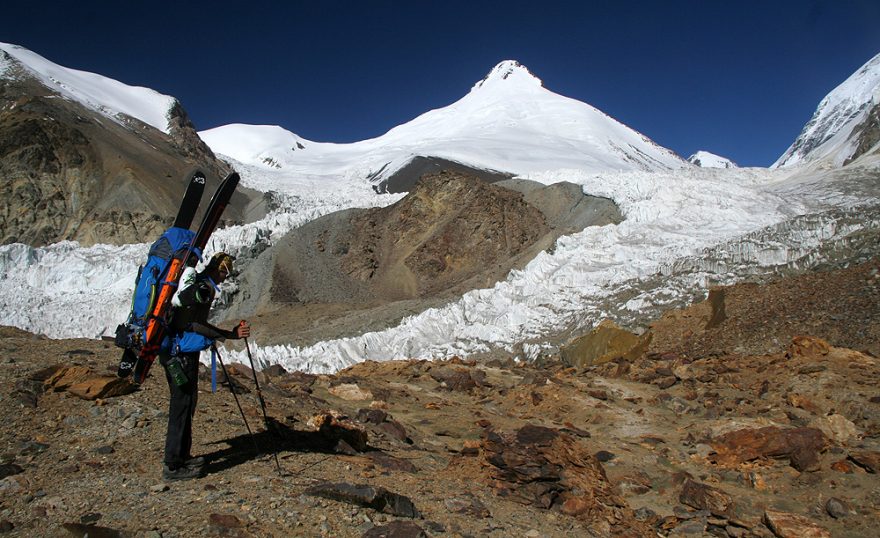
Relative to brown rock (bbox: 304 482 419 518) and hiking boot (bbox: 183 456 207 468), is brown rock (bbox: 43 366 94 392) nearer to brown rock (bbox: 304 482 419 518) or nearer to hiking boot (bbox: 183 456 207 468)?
hiking boot (bbox: 183 456 207 468)

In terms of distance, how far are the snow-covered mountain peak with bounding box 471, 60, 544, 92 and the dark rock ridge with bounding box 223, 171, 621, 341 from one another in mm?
90407

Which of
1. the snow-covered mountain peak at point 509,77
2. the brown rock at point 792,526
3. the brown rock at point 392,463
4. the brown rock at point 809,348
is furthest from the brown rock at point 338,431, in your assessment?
the snow-covered mountain peak at point 509,77

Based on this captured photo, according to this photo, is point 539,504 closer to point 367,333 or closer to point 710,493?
point 710,493

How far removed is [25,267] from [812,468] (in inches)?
1272

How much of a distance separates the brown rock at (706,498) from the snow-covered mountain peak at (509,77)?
116792mm

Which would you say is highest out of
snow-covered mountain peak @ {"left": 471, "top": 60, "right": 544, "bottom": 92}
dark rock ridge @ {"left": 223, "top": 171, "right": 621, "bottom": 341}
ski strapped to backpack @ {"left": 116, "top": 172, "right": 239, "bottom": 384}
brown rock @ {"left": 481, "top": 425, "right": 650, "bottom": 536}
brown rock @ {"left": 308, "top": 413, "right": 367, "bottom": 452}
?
snow-covered mountain peak @ {"left": 471, "top": 60, "right": 544, "bottom": 92}

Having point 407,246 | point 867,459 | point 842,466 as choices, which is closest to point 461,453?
point 842,466

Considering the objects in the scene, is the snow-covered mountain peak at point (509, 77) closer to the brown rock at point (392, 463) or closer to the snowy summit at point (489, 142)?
the snowy summit at point (489, 142)

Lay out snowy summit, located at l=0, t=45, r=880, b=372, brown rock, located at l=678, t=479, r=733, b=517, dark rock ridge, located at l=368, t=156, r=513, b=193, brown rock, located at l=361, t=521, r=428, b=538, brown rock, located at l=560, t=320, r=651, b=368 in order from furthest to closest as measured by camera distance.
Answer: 1. dark rock ridge, located at l=368, t=156, r=513, b=193
2. snowy summit, located at l=0, t=45, r=880, b=372
3. brown rock, located at l=560, t=320, r=651, b=368
4. brown rock, located at l=678, t=479, r=733, b=517
5. brown rock, located at l=361, t=521, r=428, b=538

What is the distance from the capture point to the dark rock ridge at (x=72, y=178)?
34.8m

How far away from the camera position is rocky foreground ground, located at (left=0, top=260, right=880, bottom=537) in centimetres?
362

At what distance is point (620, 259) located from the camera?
1767 centimetres

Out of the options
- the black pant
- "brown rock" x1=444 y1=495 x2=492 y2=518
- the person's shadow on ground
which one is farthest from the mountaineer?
"brown rock" x1=444 y1=495 x2=492 y2=518

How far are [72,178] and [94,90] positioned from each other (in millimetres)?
26520
